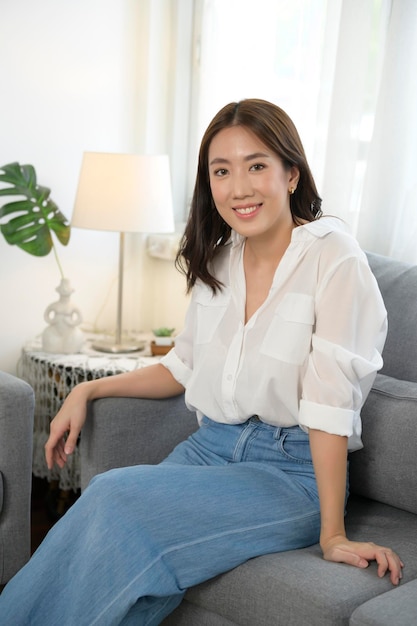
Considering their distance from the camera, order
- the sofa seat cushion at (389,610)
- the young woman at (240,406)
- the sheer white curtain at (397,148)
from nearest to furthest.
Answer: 1. the sofa seat cushion at (389,610)
2. the young woman at (240,406)
3. the sheer white curtain at (397,148)

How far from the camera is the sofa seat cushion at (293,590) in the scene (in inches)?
56.1

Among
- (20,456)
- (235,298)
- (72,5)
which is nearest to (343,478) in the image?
(235,298)

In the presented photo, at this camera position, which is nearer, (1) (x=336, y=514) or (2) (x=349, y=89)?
(1) (x=336, y=514)

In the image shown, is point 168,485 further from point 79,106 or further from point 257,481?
point 79,106

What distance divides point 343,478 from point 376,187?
1050 mm

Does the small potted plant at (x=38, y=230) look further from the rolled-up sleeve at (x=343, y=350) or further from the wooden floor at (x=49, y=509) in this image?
the rolled-up sleeve at (x=343, y=350)

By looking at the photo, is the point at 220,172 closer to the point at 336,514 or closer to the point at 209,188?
the point at 209,188

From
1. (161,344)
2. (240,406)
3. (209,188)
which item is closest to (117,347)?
(161,344)

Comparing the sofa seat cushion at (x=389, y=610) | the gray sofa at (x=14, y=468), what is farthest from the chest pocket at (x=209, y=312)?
the sofa seat cushion at (x=389, y=610)

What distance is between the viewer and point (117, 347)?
2865 millimetres

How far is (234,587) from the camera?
154cm

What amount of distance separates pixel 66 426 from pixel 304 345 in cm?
56

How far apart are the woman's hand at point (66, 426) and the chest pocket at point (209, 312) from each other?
11.2 inches

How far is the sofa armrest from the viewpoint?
1987 millimetres
